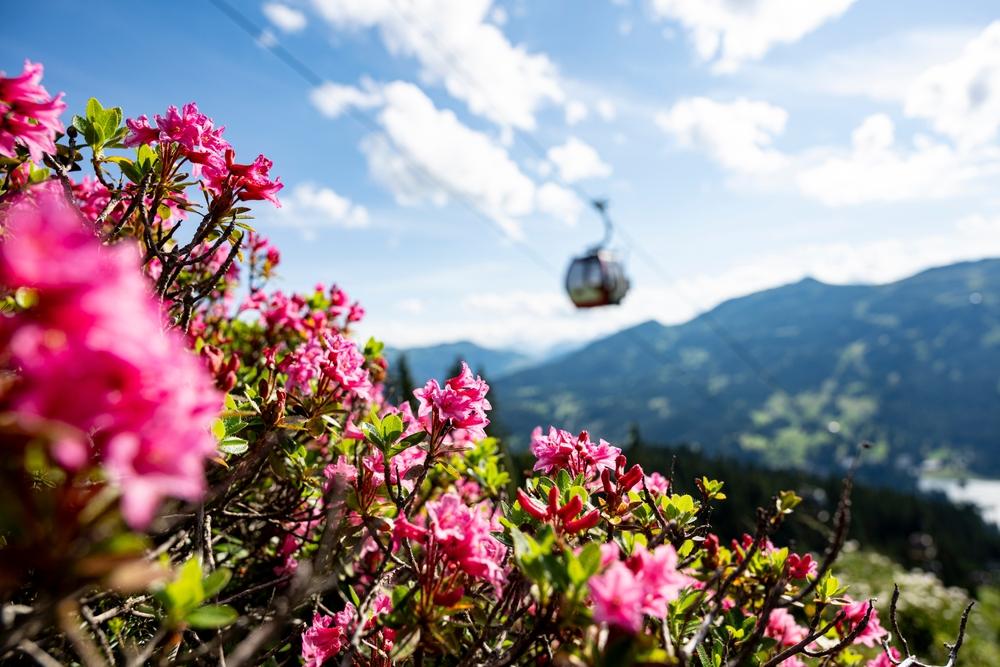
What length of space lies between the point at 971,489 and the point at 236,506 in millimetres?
168277

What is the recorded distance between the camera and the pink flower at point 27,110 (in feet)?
4.44

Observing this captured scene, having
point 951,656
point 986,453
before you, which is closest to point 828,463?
point 986,453

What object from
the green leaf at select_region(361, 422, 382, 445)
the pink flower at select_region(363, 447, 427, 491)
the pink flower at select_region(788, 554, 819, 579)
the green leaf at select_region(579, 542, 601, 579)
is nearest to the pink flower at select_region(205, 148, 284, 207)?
the green leaf at select_region(361, 422, 382, 445)

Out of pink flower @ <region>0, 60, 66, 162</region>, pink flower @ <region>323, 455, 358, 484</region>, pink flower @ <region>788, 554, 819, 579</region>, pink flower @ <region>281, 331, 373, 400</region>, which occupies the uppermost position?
pink flower @ <region>0, 60, 66, 162</region>

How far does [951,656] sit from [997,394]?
21230 centimetres

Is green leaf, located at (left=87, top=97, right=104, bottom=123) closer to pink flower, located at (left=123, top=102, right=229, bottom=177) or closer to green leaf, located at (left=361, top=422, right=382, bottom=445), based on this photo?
pink flower, located at (left=123, top=102, right=229, bottom=177)

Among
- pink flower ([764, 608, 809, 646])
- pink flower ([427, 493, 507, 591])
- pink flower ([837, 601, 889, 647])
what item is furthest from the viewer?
pink flower ([764, 608, 809, 646])

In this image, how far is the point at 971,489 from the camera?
128 metres

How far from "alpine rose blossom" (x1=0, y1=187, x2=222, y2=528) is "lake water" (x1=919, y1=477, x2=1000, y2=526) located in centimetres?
14341

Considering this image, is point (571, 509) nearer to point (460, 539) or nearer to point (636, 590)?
point (460, 539)

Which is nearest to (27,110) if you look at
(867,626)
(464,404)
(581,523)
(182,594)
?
(182,594)

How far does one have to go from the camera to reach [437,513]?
1375 millimetres

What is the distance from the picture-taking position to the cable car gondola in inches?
680

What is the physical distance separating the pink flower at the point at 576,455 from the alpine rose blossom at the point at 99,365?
4.56 feet
